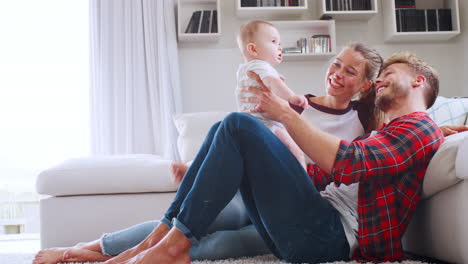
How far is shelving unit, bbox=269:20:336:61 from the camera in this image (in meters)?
3.57

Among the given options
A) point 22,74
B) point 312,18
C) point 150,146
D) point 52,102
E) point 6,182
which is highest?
point 312,18

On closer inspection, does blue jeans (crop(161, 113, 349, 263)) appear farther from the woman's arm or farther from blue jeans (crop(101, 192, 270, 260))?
blue jeans (crop(101, 192, 270, 260))

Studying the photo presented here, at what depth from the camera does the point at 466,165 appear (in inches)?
45.6

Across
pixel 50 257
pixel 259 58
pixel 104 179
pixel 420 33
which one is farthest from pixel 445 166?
pixel 420 33

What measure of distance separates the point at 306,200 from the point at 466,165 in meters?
0.40

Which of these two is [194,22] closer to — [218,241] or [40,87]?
[40,87]

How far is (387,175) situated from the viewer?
123cm

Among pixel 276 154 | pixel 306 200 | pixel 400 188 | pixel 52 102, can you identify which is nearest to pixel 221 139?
pixel 276 154

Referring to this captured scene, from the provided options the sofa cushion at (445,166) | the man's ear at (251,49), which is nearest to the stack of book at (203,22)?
the man's ear at (251,49)

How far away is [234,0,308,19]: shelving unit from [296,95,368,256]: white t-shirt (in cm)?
181

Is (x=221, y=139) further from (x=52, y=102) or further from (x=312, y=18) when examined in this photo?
(x=52, y=102)

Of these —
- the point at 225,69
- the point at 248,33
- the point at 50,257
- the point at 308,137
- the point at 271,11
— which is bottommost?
the point at 50,257

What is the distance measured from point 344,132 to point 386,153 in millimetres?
501

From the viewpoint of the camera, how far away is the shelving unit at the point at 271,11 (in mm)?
3512
